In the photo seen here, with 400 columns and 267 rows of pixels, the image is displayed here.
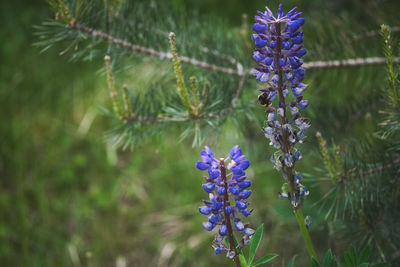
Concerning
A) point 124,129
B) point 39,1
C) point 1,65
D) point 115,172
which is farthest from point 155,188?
point 39,1

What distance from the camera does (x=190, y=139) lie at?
3.12 m

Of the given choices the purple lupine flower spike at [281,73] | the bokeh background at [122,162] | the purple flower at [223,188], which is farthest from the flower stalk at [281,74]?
the bokeh background at [122,162]

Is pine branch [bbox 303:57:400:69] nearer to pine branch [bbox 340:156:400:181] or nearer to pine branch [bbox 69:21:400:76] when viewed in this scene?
pine branch [bbox 69:21:400:76]

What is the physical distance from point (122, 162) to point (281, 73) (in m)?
2.22

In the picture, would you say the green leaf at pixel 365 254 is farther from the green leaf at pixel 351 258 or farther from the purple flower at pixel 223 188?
the purple flower at pixel 223 188

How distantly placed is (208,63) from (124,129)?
1.84 ft

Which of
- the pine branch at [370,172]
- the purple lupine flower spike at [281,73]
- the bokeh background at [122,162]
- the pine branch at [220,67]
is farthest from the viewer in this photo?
the bokeh background at [122,162]

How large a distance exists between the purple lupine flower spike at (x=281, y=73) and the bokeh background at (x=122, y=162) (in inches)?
23.9

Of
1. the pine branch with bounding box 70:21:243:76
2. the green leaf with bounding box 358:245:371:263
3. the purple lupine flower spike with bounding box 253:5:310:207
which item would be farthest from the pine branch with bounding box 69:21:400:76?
the green leaf with bounding box 358:245:371:263

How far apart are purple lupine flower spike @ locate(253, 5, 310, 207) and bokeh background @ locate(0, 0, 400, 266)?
0.61 metres

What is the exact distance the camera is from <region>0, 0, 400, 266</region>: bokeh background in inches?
78.2

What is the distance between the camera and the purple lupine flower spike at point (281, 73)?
106cm

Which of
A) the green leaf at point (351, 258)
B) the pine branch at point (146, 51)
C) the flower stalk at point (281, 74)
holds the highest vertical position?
the pine branch at point (146, 51)

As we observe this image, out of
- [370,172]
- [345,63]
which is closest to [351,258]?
[370,172]
